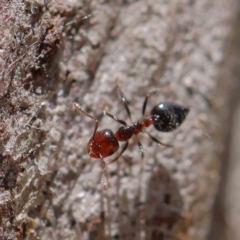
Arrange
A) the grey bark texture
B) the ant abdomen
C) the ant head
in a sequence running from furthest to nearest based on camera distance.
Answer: the ant abdomen → the ant head → the grey bark texture

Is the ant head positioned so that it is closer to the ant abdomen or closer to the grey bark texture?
the grey bark texture

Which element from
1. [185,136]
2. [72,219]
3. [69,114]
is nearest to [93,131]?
[69,114]

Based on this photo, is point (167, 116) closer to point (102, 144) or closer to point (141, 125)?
point (141, 125)

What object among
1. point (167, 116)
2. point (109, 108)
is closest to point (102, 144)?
point (109, 108)

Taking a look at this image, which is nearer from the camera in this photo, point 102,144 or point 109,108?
point 102,144

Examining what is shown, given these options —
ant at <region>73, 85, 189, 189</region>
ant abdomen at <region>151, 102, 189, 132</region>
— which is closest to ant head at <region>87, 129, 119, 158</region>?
ant at <region>73, 85, 189, 189</region>

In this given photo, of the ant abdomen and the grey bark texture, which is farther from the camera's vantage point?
the ant abdomen

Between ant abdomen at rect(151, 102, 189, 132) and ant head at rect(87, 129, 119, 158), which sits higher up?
ant abdomen at rect(151, 102, 189, 132)

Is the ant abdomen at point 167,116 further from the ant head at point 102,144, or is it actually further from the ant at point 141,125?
the ant head at point 102,144
